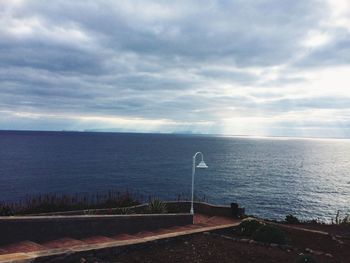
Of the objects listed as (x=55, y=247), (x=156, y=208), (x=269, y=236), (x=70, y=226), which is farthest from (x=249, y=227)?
(x=55, y=247)

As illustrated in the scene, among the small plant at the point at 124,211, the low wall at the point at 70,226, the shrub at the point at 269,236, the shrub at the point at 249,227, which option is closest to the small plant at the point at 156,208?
the small plant at the point at 124,211

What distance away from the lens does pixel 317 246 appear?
12984 mm

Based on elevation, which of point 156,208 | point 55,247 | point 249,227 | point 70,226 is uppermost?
point 70,226

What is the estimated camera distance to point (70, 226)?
11.5 m

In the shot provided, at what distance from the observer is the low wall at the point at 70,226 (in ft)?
33.8

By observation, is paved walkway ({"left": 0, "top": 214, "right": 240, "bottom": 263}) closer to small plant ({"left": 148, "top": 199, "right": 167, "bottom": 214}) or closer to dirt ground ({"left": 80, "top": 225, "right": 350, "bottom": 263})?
dirt ground ({"left": 80, "top": 225, "right": 350, "bottom": 263})

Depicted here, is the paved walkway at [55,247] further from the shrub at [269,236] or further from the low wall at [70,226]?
the shrub at [269,236]

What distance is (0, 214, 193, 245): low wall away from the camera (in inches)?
405

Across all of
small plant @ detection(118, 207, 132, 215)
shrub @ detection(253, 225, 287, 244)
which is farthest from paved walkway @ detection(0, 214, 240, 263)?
small plant @ detection(118, 207, 132, 215)

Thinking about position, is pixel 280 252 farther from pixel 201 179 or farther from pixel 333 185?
pixel 333 185

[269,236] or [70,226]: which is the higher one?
[70,226]

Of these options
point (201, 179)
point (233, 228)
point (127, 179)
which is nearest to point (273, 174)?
point (201, 179)

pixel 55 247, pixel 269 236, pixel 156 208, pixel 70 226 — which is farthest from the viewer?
pixel 156 208

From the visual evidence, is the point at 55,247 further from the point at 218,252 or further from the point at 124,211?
the point at 124,211
